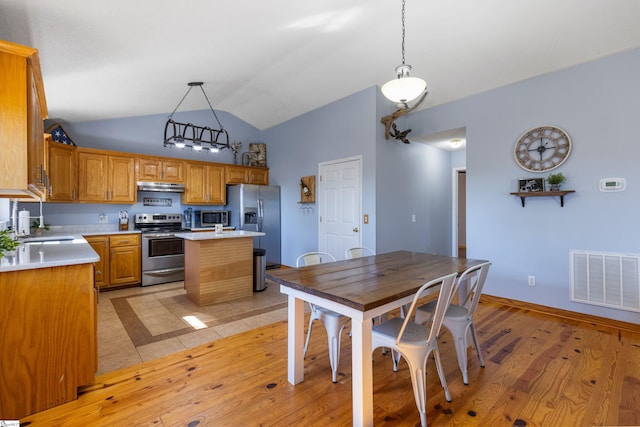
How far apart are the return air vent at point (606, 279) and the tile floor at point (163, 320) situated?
10.6 ft

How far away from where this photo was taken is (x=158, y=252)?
460 cm

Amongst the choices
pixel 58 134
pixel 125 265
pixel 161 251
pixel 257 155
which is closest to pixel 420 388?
pixel 161 251

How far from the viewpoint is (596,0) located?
2.47 m

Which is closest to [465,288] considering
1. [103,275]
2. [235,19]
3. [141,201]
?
[235,19]

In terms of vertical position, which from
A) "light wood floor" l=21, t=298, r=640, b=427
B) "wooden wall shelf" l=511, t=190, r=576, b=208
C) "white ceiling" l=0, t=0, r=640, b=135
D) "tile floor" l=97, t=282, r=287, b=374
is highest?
"white ceiling" l=0, t=0, r=640, b=135

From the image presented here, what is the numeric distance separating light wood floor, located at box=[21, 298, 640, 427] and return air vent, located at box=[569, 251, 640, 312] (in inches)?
14.7

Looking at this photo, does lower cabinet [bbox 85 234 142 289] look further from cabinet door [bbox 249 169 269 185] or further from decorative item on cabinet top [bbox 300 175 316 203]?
decorative item on cabinet top [bbox 300 175 316 203]

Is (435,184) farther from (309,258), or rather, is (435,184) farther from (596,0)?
(309,258)

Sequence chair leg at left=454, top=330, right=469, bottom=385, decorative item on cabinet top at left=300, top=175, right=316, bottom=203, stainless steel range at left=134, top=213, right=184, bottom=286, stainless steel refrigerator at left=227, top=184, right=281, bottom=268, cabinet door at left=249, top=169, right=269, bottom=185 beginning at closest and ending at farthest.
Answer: chair leg at left=454, top=330, right=469, bottom=385, stainless steel range at left=134, top=213, right=184, bottom=286, decorative item on cabinet top at left=300, top=175, right=316, bottom=203, stainless steel refrigerator at left=227, top=184, right=281, bottom=268, cabinet door at left=249, top=169, right=269, bottom=185

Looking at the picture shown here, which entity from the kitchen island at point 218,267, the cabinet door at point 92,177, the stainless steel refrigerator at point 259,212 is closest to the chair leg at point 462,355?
the kitchen island at point 218,267

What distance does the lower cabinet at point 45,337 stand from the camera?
5.49ft

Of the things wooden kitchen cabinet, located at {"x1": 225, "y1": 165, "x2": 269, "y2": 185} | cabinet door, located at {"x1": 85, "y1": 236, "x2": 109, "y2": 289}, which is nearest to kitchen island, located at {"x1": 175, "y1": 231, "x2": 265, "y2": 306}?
cabinet door, located at {"x1": 85, "y1": 236, "x2": 109, "y2": 289}

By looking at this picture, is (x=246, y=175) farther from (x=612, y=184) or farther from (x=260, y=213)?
(x=612, y=184)

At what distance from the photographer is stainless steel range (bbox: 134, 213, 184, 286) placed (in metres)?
4.52
